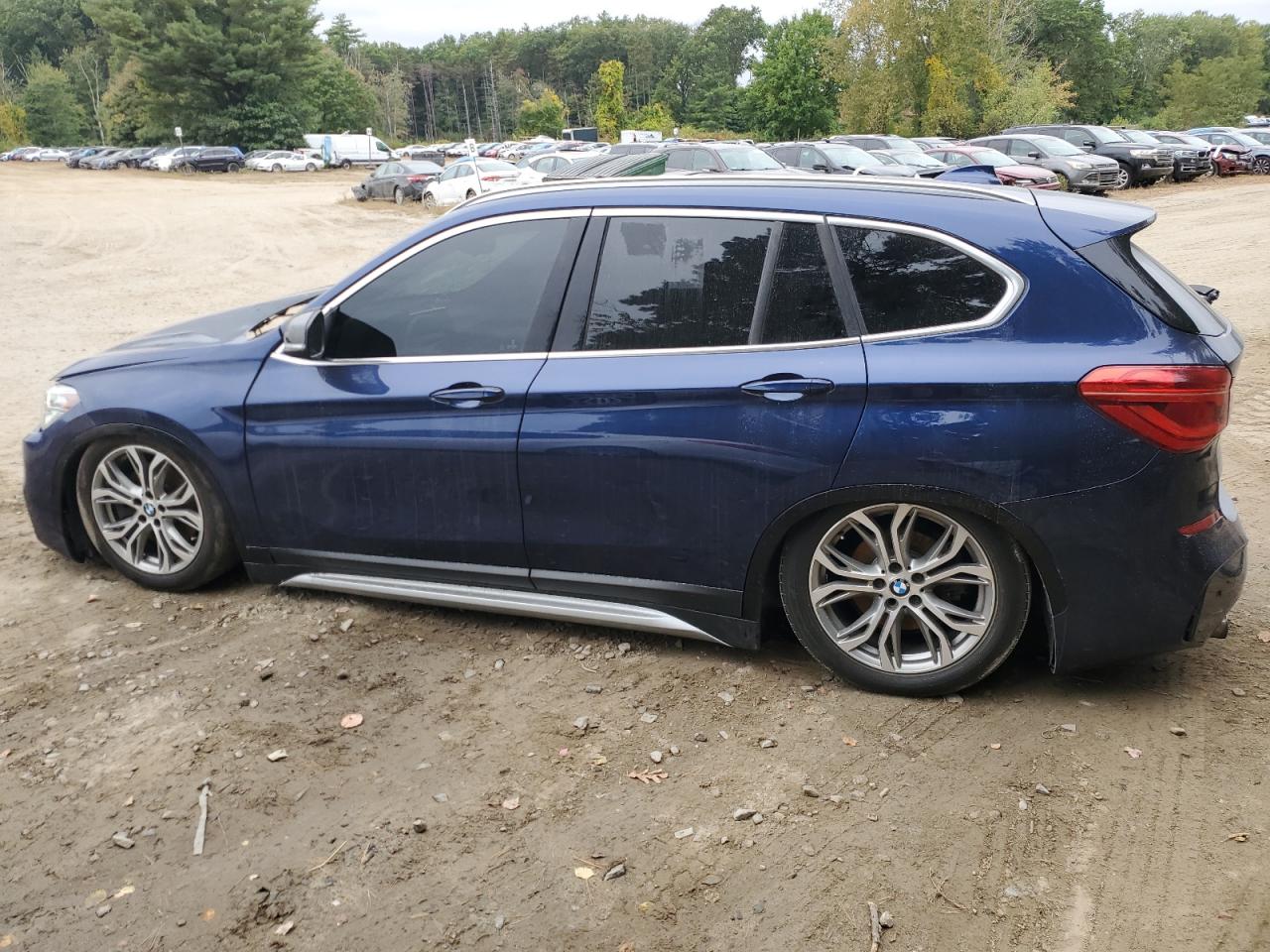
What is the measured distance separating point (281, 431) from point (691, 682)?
1.89 m

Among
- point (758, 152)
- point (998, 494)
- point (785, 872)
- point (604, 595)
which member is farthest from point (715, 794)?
point (758, 152)

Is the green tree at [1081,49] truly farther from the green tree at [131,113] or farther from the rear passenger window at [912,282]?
the rear passenger window at [912,282]

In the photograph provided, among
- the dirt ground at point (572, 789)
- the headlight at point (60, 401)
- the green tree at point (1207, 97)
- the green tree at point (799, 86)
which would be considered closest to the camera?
the dirt ground at point (572, 789)

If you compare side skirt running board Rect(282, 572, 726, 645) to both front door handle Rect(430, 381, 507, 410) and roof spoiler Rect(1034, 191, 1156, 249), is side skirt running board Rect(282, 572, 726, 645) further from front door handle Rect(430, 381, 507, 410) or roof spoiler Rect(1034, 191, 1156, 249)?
roof spoiler Rect(1034, 191, 1156, 249)

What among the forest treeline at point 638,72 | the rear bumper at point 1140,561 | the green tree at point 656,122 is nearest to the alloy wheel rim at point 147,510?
the rear bumper at point 1140,561

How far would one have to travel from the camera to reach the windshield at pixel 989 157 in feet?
89.4

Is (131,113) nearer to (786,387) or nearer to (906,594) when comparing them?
(786,387)

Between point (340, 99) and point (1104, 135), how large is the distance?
75014mm

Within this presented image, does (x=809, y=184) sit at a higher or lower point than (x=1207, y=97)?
lower

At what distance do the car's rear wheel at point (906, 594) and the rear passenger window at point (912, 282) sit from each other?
24.1 inches

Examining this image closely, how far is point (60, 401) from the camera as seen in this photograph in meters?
4.81

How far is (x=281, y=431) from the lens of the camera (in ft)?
14.4

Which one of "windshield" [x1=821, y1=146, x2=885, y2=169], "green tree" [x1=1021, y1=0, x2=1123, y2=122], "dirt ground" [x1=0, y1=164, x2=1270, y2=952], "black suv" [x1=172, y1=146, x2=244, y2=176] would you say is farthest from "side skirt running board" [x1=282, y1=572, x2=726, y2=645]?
"green tree" [x1=1021, y1=0, x2=1123, y2=122]

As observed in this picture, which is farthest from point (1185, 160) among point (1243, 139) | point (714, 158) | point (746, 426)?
point (746, 426)
